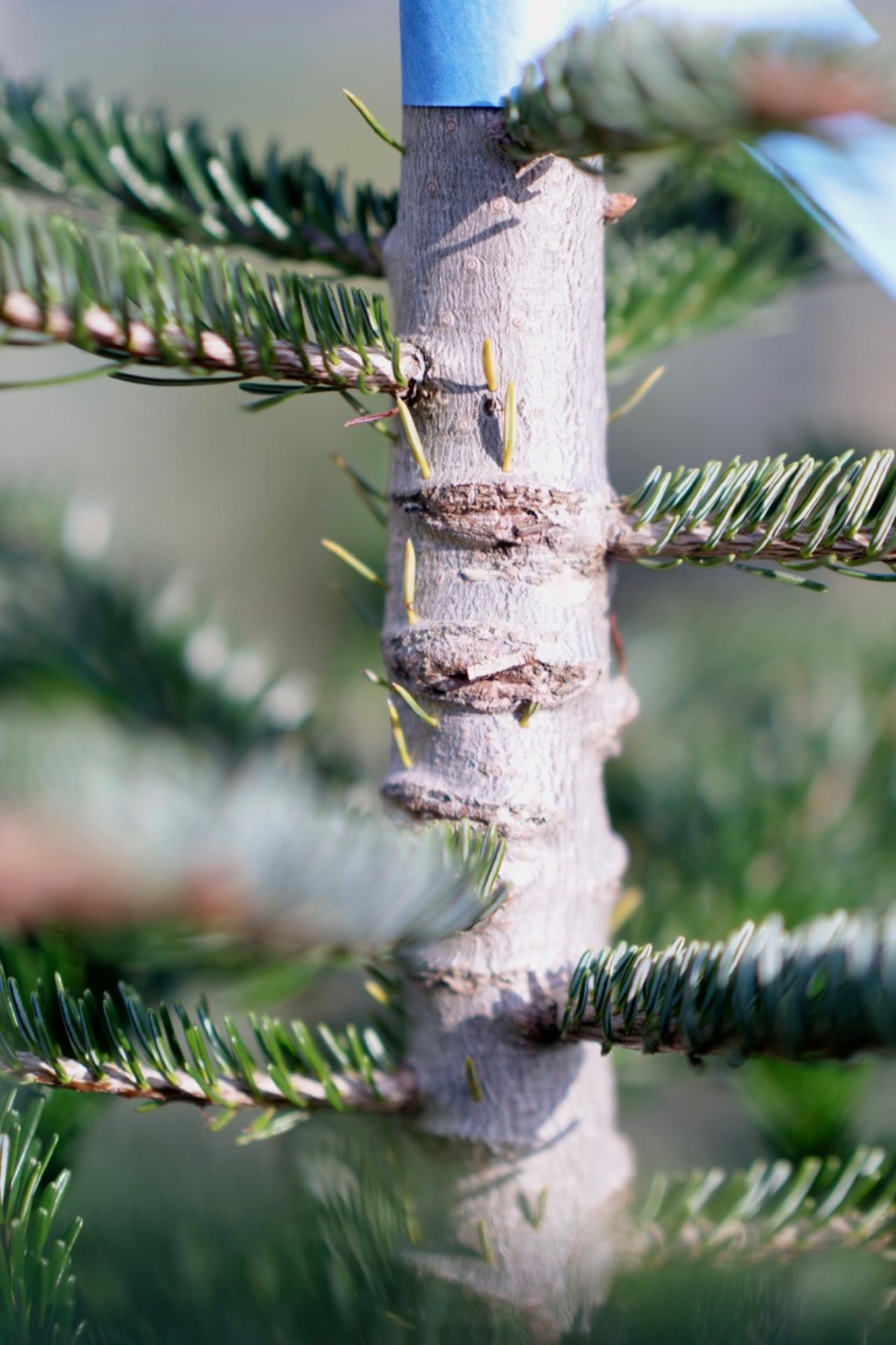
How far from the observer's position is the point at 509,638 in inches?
10.6

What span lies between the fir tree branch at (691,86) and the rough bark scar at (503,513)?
78 millimetres

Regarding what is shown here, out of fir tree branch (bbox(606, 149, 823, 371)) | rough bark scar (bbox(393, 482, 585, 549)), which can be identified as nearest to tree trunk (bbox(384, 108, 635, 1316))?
rough bark scar (bbox(393, 482, 585, 549))

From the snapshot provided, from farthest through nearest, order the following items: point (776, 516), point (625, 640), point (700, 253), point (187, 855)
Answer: point (625, 640) → point (700, 253) → point (776, 516) → point (187, 855)

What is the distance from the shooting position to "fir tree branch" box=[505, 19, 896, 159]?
15cm

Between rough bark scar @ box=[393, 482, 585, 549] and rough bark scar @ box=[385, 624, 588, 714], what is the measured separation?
0.07ft

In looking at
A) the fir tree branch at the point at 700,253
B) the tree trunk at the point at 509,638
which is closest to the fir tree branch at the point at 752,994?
the tree trunk at the point at 509,638

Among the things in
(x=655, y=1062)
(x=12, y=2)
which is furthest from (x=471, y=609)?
(x=12, y=2)

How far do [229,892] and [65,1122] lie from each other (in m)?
0.19

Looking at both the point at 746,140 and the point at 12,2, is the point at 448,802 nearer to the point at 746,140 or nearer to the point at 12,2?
the point at 746,140

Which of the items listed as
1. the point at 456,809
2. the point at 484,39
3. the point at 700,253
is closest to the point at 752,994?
the point at 456,809

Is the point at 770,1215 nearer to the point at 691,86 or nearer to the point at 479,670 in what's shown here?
the point at 479,670

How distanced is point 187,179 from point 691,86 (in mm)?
231

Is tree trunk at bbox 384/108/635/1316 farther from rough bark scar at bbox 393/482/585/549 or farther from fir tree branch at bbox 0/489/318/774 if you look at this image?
fir tree branch at bbox 0/489/318/774

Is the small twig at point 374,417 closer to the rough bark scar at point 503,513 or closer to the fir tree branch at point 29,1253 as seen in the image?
the rough bark scar at point 503,513
